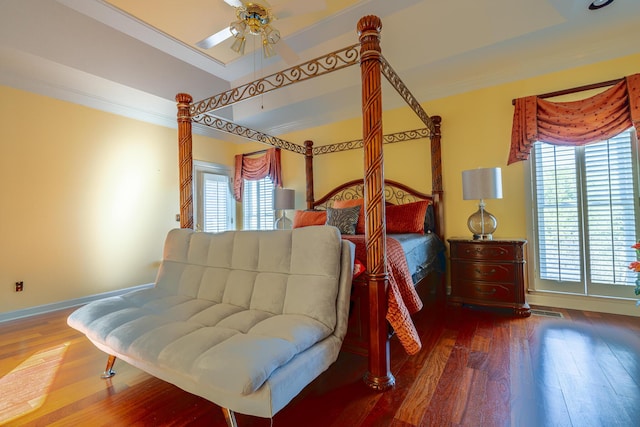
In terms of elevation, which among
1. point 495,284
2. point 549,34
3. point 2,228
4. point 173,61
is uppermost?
point 173,61

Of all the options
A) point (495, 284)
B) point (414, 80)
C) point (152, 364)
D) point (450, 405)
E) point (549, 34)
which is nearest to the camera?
point (152, 364)

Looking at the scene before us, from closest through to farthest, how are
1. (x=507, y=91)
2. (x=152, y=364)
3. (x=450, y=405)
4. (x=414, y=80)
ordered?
(x=152, y=364) → (x=450, y=405) → (x=507, y=91) → (x=414, y=80)

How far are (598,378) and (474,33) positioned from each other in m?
2.87

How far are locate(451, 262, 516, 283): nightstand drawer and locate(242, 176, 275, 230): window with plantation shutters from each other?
3194mm

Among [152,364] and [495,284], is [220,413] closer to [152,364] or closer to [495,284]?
[152,364]

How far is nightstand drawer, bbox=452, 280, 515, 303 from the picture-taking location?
2.72 m

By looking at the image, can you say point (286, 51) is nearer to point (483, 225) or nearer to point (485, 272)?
point (483, 225)

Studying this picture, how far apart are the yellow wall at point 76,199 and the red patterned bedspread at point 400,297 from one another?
11.6 ft

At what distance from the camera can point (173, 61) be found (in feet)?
11.6

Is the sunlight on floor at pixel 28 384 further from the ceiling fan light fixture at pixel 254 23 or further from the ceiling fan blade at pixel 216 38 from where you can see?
the ceiling fan light fixture at pixel 254 23

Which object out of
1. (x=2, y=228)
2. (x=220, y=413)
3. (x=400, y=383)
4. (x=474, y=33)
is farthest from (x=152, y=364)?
(x=474, y=33)

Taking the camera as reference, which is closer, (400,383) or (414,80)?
(400,383)

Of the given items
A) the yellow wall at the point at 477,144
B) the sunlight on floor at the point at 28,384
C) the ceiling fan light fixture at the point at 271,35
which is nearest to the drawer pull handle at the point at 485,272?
the yellow wall at the point at 477,144

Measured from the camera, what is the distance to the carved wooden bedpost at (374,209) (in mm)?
1603
